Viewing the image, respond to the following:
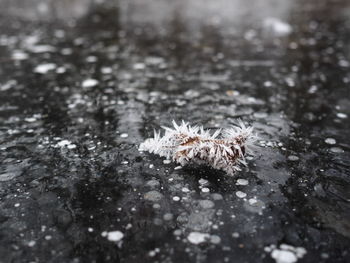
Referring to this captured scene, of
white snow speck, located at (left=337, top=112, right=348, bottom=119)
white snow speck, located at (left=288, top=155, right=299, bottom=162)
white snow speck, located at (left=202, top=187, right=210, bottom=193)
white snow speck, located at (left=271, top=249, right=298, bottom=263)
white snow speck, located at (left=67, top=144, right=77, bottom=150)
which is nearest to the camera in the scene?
white snow speck, located at (left=271, top=249, right=298, bottom=263)

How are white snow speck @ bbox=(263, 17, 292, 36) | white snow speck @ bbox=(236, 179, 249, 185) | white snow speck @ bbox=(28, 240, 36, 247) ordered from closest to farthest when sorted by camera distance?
white snow speck @ bbox=(28, 240, 36, 247), white snow speck @ bbox=(236, 179, 249, 185), white snow speck @ bbox=(263, 17, 292, 36)

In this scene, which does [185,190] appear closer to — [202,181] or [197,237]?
[202,181]

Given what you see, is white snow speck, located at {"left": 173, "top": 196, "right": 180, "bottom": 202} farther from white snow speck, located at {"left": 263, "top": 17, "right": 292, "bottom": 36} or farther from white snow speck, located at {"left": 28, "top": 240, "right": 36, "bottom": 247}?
white snow speck, located at {"left": 263, "top": 17, "right": 292, "bottom": 36}

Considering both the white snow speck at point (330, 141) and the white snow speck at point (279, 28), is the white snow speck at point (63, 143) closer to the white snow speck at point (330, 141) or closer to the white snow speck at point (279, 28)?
the white snow speck at point (330, 141)

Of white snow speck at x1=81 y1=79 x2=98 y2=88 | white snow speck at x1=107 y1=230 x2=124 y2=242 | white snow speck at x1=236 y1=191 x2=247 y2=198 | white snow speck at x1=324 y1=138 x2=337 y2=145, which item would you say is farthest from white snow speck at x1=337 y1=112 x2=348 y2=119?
white snow speck at x1=81 y1=79 x2=98 y2=88

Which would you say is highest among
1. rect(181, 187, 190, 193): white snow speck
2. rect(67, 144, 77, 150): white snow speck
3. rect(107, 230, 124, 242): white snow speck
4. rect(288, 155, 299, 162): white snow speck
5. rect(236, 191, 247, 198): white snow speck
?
rect(288, 155, 299, 162): white snow speck

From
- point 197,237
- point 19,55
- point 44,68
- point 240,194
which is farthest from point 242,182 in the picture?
point 19,55

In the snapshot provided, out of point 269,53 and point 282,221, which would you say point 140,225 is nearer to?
point 282,221
